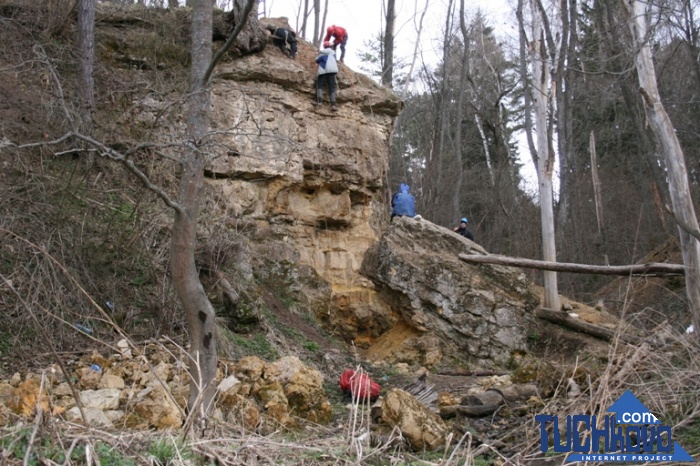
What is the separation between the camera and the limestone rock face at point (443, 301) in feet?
34.0

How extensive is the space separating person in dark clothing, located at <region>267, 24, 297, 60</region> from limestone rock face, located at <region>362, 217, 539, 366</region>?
3.78 m

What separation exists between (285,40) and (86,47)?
139 inches

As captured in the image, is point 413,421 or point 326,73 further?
point 326,73

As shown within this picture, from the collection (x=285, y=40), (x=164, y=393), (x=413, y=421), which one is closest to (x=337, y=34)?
(x=285, y=40)

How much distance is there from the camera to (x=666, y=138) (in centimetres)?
842

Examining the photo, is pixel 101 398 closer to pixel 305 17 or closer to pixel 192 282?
pixel 192 282

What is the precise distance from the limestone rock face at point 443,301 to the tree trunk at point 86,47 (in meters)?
5.23

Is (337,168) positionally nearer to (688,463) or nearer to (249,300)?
(249,300)

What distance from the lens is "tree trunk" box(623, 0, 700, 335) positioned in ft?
25.0

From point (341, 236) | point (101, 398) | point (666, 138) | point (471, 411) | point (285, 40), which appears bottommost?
point (471, 411)

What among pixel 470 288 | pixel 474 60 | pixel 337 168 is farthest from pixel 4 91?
pixel 474 60

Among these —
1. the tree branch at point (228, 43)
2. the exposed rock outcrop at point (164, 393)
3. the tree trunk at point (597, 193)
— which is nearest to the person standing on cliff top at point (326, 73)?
the exposed rock outcrop at point (164, 393)

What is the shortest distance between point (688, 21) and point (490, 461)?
13.4m

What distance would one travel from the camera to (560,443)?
466cm
